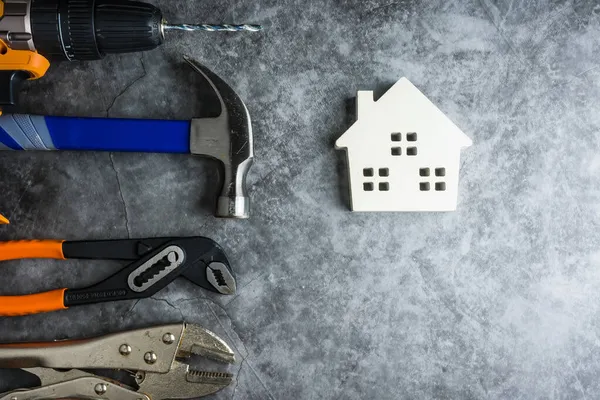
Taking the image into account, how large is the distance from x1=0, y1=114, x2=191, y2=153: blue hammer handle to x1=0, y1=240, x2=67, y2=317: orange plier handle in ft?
0.61

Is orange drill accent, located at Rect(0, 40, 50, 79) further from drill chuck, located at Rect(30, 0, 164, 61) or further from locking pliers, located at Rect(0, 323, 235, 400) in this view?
locking pliers, located at Rect(0, 323, 235, 400)

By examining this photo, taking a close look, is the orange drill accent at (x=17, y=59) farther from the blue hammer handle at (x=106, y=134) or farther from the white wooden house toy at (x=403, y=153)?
the white wooden house toy at (x=403, y=153)

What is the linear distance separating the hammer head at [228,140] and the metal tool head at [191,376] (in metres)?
0.24

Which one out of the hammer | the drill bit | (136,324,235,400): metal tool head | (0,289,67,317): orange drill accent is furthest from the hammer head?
(0,289,67,317): orange drill accent

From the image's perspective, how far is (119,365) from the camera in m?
1.11

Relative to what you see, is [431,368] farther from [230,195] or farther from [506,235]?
[230,195]

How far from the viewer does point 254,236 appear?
1174 mm

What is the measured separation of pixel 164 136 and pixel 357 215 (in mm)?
396

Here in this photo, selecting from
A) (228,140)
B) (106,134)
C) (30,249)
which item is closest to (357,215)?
(228,140)

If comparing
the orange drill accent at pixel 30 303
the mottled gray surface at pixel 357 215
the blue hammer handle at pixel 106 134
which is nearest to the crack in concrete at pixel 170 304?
the mottled gray surface at pixel 357 215

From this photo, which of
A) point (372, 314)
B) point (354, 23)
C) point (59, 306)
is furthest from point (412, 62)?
point (59, 306)

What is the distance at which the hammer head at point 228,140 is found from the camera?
1.12 meters

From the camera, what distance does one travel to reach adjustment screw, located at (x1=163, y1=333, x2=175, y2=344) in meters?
1.12

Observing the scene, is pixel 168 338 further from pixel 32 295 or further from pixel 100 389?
pixel 32 295
